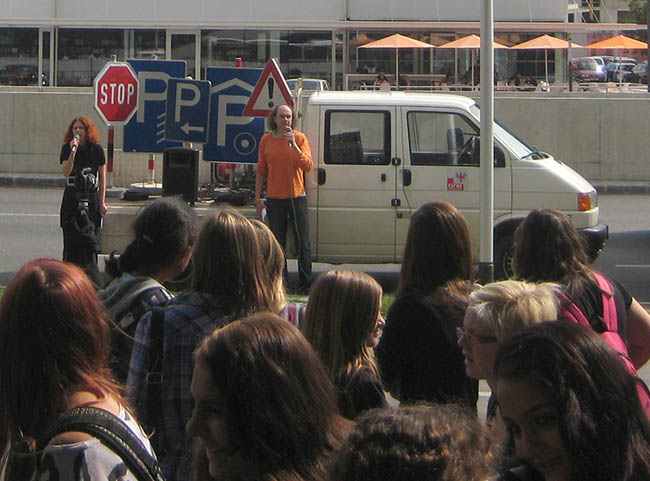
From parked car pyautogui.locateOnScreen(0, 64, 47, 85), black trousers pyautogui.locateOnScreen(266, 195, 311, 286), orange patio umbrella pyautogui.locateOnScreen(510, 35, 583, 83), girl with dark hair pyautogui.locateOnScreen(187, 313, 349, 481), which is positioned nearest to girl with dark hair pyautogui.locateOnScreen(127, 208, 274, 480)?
girl with dark hair pyautogui.locateOnScreen(187, 313, 349, 481)

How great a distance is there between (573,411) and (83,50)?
35.8 metres

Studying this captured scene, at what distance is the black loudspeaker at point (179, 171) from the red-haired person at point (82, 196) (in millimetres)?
655

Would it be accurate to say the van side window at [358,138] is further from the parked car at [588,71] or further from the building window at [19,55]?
the parked car at [588,71]

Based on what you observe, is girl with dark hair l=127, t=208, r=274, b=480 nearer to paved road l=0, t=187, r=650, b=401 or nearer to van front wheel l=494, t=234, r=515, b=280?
paved road l=0, t=187, r=650, b=401

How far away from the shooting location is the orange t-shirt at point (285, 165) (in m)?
10.5

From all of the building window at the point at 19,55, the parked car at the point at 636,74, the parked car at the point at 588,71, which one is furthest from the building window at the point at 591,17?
the building window at the point at 19,55

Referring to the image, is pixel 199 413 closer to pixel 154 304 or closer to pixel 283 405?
pixel 283 405

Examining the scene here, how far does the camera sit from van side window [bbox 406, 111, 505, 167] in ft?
35.7

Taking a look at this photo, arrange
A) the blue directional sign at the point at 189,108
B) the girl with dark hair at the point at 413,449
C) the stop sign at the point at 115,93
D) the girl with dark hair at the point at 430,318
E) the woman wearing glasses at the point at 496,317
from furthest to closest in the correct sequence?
the stop sign at the point at 115,93 < the blue directional sign at the point at 189,108 < the girl with dark hair at the point at 430,318 < the woman wearing glasses at the point at 496,317 < the girl with dark hair at the point at 413,449

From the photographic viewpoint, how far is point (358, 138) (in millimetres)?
10938

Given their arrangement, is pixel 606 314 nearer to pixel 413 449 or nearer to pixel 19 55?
pixel 413 449

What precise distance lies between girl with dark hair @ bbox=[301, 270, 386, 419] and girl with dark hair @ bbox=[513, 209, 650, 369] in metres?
0.81

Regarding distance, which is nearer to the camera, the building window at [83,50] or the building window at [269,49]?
the building window at [269,49]

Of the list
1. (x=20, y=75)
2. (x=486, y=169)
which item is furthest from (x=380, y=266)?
(x=20, y=75)
